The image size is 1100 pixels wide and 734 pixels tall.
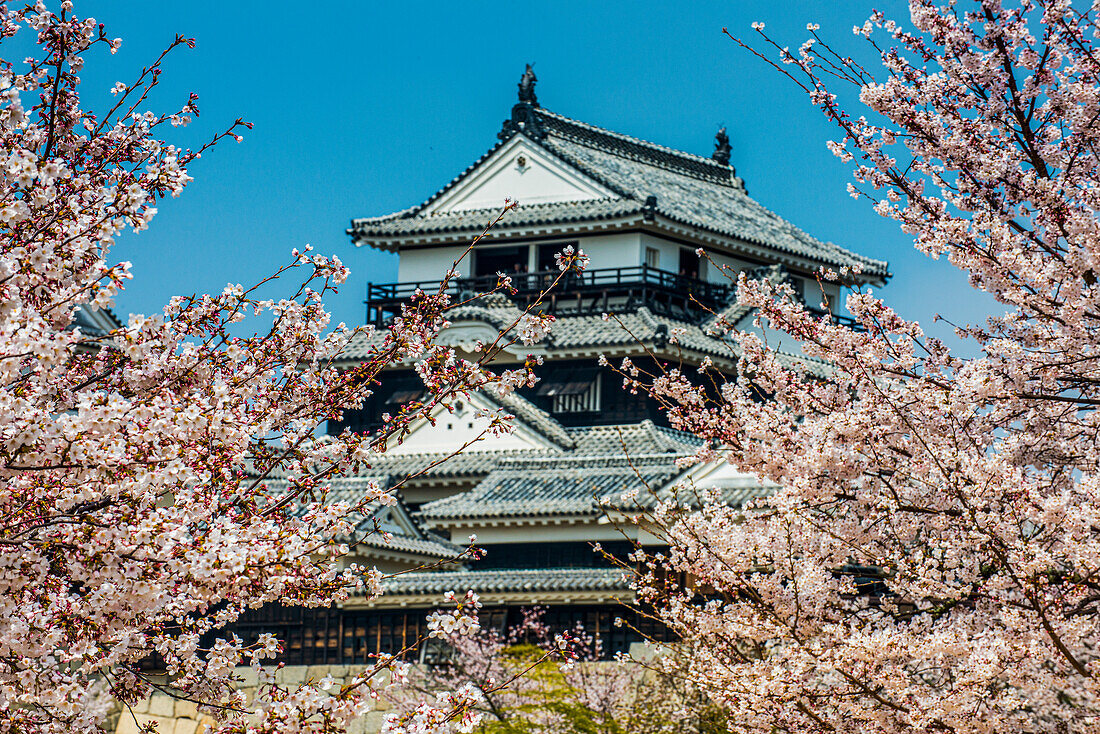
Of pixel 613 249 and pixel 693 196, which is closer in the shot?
pixel 613 249

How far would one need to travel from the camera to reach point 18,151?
4.86 m

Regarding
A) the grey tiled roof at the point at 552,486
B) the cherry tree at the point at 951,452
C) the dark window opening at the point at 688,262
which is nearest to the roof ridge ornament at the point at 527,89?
the dark window opening at the point at 688,262

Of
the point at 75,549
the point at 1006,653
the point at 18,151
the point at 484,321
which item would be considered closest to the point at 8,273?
the point at 18,151

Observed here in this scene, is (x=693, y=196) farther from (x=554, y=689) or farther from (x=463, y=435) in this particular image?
(x=554, y=689)

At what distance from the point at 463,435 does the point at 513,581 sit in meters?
9.12

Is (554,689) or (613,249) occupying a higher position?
(613,249)

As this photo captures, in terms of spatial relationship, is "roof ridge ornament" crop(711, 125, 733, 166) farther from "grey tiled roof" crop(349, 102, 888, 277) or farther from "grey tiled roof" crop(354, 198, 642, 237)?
"grey tiled roof" crop(354, 198, 642, 237)

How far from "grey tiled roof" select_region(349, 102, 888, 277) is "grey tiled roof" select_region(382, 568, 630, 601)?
504 inches

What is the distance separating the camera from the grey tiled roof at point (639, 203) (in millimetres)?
32531

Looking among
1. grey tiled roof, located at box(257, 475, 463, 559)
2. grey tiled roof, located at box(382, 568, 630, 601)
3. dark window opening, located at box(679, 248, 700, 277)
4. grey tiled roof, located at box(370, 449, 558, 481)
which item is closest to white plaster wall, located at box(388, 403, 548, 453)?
Answer: grey tiled roof, located at box(370, 449, 558, 481)

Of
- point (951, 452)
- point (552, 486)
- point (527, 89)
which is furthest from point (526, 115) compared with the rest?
point (951, 452)

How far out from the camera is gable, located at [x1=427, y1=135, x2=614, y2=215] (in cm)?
3400

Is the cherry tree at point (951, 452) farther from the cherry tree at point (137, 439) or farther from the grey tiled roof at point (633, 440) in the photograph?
the grey tiled roof at point (633, 440)

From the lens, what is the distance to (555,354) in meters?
30.1
